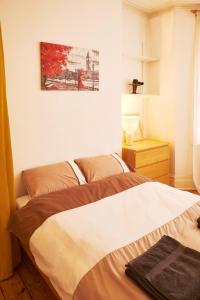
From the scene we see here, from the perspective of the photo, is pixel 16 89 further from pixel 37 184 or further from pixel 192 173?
pixel 192 173

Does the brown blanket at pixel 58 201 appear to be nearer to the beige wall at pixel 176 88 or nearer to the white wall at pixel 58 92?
the white wall at pixel 58 92

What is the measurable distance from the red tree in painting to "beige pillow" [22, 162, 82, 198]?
790mm

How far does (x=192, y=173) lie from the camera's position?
357 centimetres

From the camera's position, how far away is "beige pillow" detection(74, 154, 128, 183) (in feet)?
7.95

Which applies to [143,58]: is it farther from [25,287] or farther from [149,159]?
[25,287]

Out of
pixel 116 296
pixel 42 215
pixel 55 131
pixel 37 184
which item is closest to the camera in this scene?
pixel 116 296

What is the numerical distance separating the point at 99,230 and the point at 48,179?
84 cm

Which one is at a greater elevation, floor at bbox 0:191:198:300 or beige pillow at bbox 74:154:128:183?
beige pillow at bbox 74:154:128:183

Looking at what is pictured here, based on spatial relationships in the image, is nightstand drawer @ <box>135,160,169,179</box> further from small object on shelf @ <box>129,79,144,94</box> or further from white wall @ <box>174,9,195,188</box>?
small object on shelf @ <box>129,79,144,94</box>

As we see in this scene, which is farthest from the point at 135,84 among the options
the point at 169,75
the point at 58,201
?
the point at 58,201

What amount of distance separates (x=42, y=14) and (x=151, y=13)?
193cm

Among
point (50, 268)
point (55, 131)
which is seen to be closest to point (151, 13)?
point (55, 131)

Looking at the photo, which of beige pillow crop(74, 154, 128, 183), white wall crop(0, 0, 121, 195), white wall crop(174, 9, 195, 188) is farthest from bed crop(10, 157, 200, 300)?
Answer: white wall crop(174, 9, 195, 188)

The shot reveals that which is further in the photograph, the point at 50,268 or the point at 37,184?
the point at 37,184
